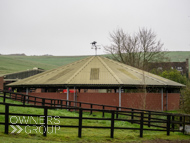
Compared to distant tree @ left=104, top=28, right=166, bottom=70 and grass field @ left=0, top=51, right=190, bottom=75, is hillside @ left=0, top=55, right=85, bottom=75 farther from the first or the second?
distant tree @ left=104, top=28, right=166, bottom=70

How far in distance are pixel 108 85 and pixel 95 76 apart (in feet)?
10.9

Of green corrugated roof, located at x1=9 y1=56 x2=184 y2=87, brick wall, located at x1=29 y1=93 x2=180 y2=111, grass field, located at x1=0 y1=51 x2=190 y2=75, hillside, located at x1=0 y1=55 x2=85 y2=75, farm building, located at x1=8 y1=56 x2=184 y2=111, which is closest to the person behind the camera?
farm building, located at x1=8 y1=56 x2=184 y2=111

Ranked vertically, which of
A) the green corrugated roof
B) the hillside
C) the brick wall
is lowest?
the brick wall

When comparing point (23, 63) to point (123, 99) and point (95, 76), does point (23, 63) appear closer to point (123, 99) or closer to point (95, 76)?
point (95, 76)

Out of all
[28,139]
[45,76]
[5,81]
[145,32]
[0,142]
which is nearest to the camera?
[0,142]

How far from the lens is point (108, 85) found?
31.0m

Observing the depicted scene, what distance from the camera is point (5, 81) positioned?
58312mm

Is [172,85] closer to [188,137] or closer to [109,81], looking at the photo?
[109,81]

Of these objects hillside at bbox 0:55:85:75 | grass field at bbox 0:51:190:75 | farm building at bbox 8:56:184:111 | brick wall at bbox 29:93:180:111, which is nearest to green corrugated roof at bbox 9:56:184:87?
farm building at bbox 8:56:184:111

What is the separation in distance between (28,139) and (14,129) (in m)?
1.49

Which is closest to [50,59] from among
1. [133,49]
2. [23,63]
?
[23,63]

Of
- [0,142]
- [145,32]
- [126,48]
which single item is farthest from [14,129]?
[145,32]

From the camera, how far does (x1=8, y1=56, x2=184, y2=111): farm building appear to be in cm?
3144

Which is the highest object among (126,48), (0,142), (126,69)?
(126,48)
